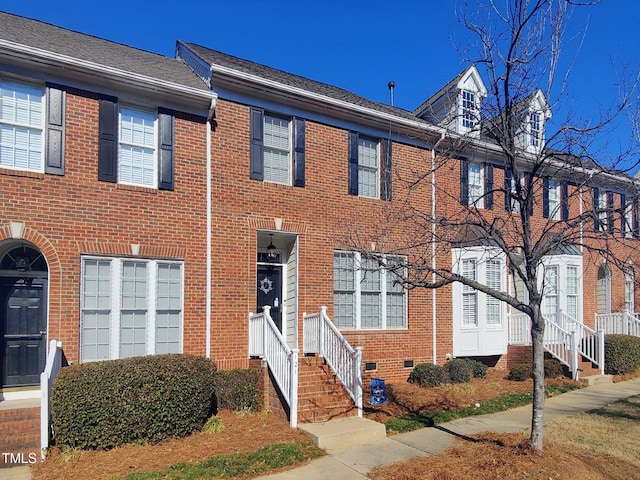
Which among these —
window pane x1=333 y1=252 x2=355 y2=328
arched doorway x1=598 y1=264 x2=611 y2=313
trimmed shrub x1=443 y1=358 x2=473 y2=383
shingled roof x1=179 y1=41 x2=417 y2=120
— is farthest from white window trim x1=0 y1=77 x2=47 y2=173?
arched doorway x1=598 y1=264 x2=611 y2=313

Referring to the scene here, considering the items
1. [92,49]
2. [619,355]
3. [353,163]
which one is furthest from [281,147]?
[619,355]

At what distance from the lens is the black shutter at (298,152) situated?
1188 centimetres

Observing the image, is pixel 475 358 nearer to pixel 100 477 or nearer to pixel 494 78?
pixel 494 78

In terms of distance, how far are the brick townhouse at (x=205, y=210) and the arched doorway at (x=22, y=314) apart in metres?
0.02

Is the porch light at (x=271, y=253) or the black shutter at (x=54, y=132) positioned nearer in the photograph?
the black shutter at (x=54, y=132)

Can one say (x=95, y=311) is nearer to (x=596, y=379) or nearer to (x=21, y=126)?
(x=21, y=126)

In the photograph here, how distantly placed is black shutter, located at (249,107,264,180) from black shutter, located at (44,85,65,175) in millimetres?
3684

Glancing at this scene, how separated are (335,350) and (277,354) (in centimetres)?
132

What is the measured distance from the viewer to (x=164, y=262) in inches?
401

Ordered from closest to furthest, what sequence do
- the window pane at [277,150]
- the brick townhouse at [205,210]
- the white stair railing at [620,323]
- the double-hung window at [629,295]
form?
the brick townhouse at [205,210], the window pane at [277,150], the white stair railing at [620,323], the double-hung window at [629,295]

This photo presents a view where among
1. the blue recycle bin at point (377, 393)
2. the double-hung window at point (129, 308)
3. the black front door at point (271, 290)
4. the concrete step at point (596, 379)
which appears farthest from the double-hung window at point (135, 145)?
the concrete step at point (596, 379)

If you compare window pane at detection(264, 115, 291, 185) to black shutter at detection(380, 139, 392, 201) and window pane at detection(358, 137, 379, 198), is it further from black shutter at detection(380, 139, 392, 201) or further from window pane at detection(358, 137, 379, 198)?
black shutter at detection(380, 139, 392, 201)

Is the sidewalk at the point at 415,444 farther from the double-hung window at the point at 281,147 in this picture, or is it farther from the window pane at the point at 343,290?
the double-hung window at the point at 281,147

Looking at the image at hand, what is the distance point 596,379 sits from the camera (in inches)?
521
